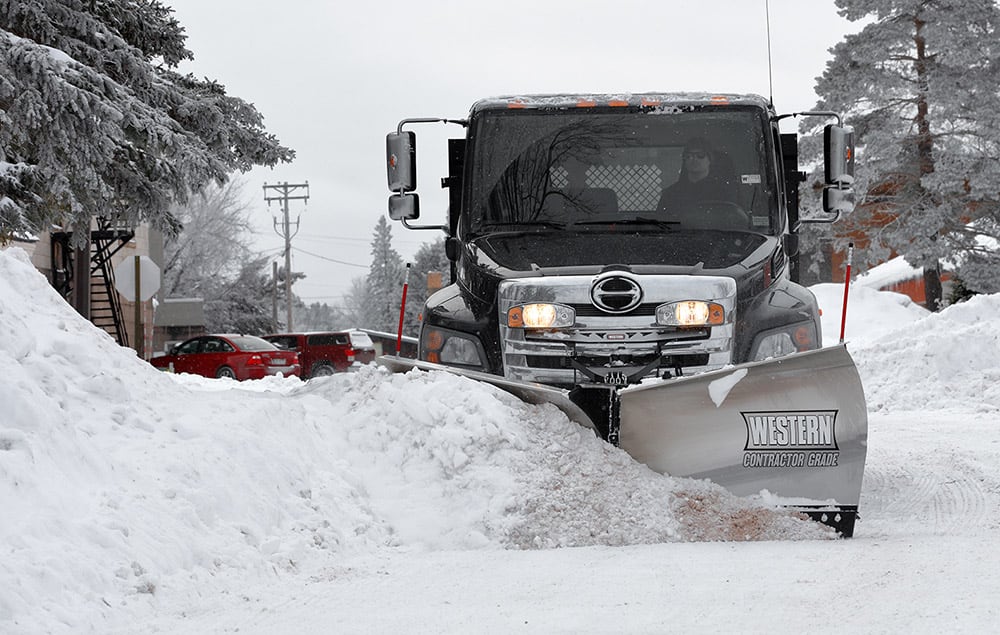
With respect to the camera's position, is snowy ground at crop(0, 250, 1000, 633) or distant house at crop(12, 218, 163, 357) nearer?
snowy ground at crop(0, 250, 1000, 633)

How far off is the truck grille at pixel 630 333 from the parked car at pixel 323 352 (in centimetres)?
2155

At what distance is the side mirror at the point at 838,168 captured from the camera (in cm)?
739

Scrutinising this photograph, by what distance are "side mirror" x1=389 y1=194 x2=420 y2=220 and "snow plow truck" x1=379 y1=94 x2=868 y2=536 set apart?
1 cm

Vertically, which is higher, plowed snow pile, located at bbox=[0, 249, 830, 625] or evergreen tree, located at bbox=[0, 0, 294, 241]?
evergreen tree, located at bbox=[0, 0, 294, 241]

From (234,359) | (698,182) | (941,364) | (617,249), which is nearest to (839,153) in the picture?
(698,182)

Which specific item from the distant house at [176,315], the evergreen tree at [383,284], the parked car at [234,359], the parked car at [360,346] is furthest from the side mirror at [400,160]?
the evergreen tree at [383,284]

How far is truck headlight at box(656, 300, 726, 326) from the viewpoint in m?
6.13

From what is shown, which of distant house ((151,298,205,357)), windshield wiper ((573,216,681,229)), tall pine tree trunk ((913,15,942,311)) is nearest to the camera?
windshield wiper ((573,216,681,229))

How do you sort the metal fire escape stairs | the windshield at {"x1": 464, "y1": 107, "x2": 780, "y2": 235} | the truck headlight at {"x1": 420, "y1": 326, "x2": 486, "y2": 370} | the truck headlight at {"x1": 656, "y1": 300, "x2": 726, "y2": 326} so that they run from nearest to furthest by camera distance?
the truck headlight at {"x1": 656, "y1": 300, "x2": 726, "y2": 326}, the truck headlight at {"x1": 420, "y1": 326, "x2": 486, "y2": 370}, the windshield at {"x1": 464, "y1": 107, "x2": 780, "y2": 235}, the metal fire escape stairs

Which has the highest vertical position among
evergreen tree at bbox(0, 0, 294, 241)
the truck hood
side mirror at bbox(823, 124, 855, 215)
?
evergreen tree at bbox(0, 0, 294, 241)

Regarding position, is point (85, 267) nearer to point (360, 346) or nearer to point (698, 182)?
point (360, 346)

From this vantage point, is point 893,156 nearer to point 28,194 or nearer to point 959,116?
point 959,116

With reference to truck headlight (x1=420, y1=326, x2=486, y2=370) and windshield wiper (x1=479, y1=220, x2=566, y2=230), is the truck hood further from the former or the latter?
truck headlight (x1=420, y1=326, x2=486, y2=370)

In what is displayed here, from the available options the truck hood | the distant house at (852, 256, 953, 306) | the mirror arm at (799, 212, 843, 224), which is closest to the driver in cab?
the truck hood
